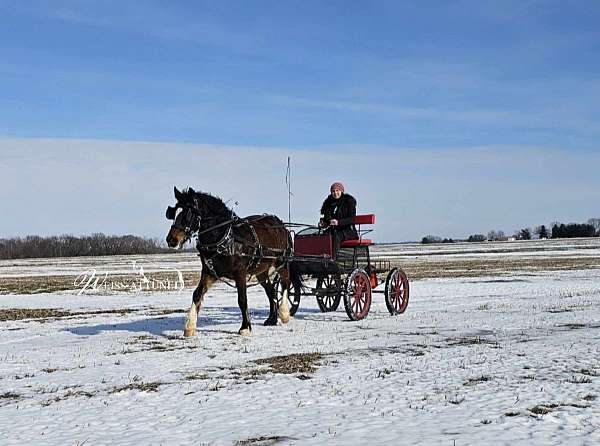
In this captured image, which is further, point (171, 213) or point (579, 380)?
point (171, 213)

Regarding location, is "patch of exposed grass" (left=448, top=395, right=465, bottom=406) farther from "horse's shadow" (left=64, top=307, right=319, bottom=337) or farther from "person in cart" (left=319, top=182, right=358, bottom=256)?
"person in cart" (left=319, top=182, right=358, bottom=256)

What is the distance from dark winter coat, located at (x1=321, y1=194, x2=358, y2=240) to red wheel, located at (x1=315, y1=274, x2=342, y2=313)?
3.33ft

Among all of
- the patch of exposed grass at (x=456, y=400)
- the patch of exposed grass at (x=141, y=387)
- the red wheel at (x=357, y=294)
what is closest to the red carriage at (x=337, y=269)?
the red wheel at (x=357, y=294)

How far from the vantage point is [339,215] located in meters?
16.5

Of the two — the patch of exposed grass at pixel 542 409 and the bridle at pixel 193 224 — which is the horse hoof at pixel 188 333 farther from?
the patch of exposed grass at pixel 542 409

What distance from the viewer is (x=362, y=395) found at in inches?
315

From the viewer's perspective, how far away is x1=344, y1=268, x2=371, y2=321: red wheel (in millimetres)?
15897

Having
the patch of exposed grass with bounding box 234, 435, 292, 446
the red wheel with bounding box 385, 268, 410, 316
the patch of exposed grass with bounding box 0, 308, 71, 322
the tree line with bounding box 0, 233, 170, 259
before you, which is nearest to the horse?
the red wheel with bounding box 385, 268, 410, 316

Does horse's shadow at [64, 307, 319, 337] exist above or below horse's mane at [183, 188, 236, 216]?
below

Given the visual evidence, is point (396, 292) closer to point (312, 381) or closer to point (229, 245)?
point (229, 245)

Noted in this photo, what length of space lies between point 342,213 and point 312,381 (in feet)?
26.2

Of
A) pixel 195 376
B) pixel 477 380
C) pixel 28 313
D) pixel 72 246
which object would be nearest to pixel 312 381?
pixel 195 376

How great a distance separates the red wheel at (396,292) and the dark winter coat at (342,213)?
153cm

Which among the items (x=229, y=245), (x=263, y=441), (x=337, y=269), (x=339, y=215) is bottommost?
(x=263, y=441)
